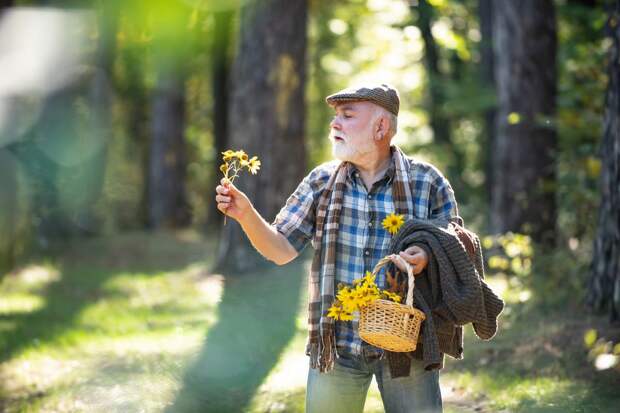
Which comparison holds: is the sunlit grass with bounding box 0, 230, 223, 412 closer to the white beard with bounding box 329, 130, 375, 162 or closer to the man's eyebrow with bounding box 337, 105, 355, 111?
the white beard with bounding box 329, 130, 375, 162

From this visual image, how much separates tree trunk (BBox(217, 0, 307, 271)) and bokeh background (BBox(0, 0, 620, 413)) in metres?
0.03

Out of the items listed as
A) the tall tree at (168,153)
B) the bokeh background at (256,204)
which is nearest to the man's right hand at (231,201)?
the bokeh background at (256,204)

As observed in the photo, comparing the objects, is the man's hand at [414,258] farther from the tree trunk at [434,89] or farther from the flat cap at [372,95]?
the tree trunk at [434,89]

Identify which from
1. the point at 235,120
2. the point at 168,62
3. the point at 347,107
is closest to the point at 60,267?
the point at 235,120

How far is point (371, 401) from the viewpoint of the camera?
6629 millimetres

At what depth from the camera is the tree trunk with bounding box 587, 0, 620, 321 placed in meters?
7.52

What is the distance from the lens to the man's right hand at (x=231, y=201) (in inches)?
152

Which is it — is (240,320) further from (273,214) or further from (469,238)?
(469,238)

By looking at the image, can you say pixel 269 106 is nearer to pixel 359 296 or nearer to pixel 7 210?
pixel 7 210

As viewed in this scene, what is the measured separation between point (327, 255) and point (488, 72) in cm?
1540

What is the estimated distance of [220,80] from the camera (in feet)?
73.6

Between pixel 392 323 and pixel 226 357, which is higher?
pixel 392 323

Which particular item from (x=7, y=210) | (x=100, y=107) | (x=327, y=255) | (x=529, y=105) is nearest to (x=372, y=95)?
(x=327, y=255)

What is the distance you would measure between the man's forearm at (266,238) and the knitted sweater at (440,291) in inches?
22.1
